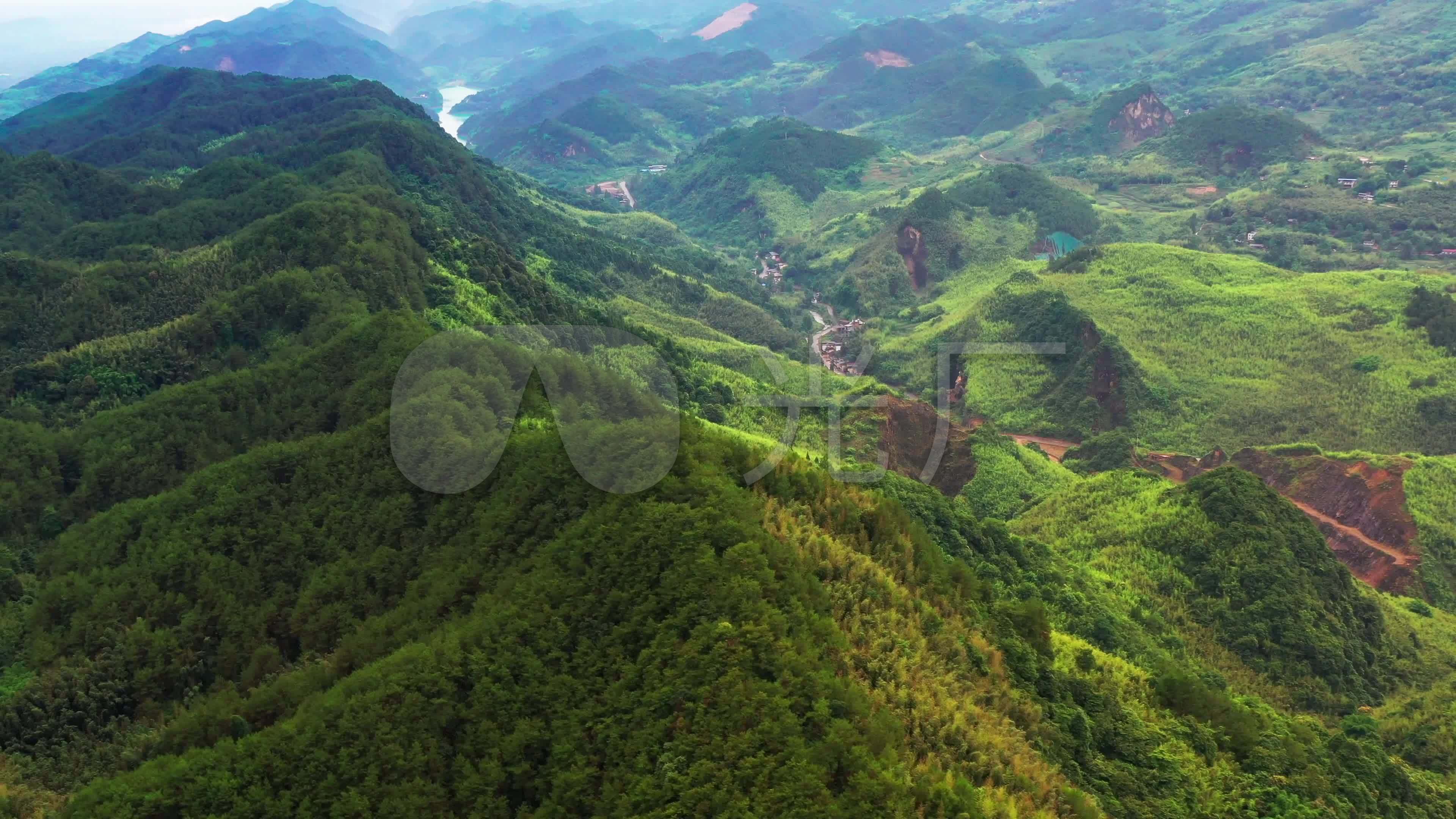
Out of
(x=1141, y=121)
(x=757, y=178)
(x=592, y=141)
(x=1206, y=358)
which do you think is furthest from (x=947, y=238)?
(x=592, y=141)

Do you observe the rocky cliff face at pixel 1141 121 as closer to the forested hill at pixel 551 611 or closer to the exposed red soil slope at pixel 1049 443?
the exposed red soil slope at pixel 1049 443

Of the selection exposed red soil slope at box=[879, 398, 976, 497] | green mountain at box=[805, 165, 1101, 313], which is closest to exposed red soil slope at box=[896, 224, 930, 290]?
green mountain at box=[805, 165, 1101, 313]

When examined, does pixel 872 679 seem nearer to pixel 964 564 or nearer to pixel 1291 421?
pixel 964 564

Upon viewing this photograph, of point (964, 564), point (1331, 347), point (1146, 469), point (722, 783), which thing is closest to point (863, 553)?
point (964, 564)

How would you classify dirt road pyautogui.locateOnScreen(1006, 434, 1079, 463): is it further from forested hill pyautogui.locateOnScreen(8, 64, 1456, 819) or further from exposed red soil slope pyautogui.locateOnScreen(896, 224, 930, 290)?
exposed red soil slope pyautogui.locateOnScreen(896, 224, 930, 290)

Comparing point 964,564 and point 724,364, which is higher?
point 964,564

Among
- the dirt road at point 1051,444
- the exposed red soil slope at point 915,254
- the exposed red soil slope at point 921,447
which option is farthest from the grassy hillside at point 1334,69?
the exposed red soil slope at point 921,447
